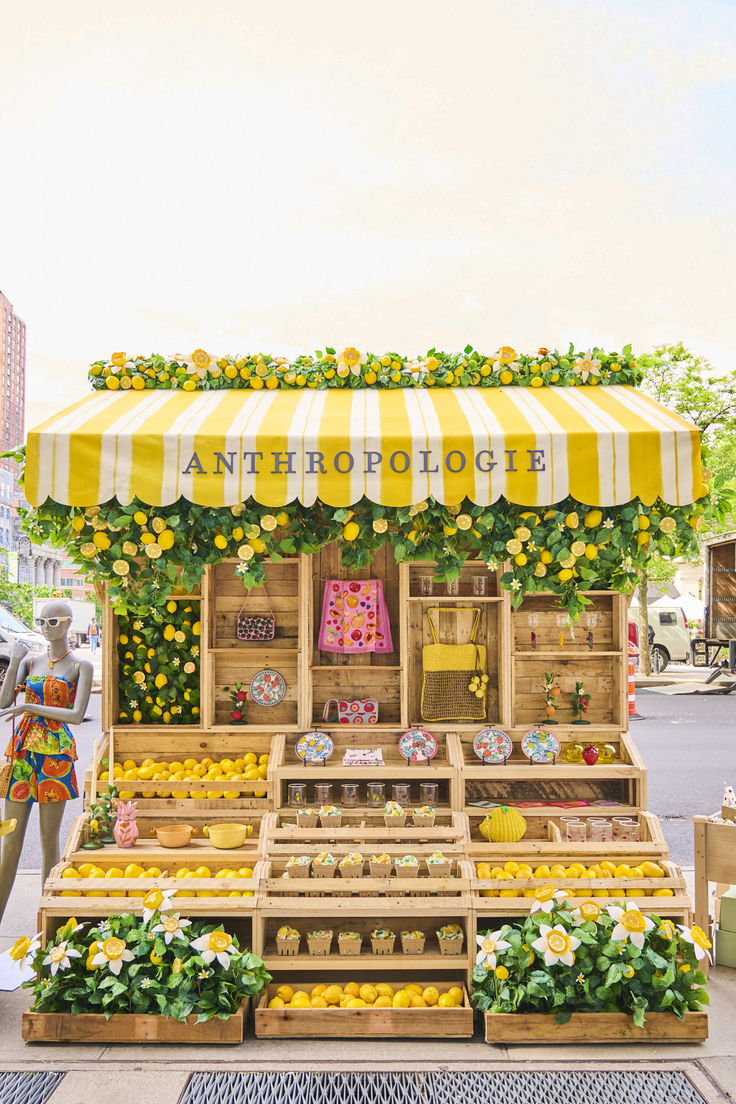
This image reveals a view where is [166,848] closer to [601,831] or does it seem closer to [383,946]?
[383,946]

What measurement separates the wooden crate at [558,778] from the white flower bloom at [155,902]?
6.07ft

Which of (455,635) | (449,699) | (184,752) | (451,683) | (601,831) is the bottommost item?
(601,831)

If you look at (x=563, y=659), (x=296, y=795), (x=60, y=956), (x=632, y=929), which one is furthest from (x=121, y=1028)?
(x=563, y=659)

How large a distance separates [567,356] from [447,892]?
128 inches

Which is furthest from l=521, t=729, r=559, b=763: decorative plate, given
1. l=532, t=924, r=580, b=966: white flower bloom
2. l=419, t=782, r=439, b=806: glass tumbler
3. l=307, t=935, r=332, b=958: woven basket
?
l=307, t=935, r=332, b=958: woven basket

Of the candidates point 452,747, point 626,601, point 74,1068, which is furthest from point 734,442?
point 74,1068

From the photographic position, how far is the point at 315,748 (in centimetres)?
505

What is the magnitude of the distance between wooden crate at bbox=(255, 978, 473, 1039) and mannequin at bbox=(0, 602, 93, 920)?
5.85ft

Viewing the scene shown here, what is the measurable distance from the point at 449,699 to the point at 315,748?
41.3 inches

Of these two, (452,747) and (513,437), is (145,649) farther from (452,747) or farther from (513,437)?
(513,437)

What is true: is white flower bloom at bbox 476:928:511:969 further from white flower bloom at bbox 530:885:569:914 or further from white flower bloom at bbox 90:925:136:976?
white flower bloom at bbox 90:925:136:976

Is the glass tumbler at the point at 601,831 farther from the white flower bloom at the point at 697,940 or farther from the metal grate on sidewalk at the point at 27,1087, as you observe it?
the metal grate on sidewalk at the point at 27,1087

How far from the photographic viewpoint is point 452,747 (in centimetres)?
509

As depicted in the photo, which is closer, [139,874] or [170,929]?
[170,929]
